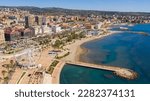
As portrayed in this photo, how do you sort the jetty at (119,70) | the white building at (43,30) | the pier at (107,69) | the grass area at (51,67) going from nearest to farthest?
Answer: the pier at (107,69) → the jetty at (119,70) → the grass area at (51,67) → the white building at (43,30)

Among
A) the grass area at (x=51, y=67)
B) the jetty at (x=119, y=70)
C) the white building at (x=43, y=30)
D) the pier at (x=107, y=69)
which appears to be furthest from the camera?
the white building at (x=43, y=30)

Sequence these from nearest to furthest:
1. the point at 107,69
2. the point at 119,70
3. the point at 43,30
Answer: the point at 119,70 < the point at 107,69 < the point at 43,30

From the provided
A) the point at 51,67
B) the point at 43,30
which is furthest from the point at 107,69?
the point at 43,30

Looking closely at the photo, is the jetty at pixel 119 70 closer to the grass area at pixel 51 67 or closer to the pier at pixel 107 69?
the pier at pixel 107 69

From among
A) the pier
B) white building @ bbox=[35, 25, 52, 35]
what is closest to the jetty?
the pier

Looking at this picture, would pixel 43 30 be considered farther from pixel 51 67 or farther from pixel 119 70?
pixel 119 70

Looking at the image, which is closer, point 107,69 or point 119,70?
point 119,70

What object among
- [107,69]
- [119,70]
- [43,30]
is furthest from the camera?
[43,30]

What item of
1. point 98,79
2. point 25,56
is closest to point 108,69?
point 98,79

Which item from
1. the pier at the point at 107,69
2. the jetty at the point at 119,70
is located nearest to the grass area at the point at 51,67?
the pier at the point at 107,69

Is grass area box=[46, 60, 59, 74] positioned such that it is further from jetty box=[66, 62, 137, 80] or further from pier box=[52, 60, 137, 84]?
jetty box=[66, 62, 137, 80]

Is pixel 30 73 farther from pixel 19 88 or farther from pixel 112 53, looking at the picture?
pixel 19 88
